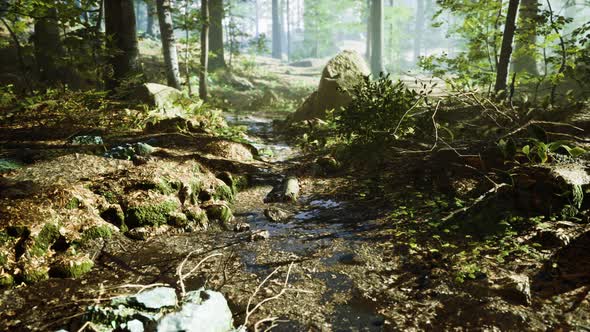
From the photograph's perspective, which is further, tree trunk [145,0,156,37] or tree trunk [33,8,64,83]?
tree trunk [145,0,156,37]

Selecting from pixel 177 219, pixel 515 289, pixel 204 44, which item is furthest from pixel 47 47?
pixel 515 289

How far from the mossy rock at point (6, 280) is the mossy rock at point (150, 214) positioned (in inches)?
46.0

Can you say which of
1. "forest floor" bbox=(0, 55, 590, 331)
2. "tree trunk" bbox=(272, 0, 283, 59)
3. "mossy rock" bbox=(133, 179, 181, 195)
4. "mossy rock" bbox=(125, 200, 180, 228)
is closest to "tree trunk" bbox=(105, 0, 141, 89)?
"forest floor" bbox=(0, 55, 590, 331)

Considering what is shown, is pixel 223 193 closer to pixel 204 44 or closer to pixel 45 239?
pixel 45 239

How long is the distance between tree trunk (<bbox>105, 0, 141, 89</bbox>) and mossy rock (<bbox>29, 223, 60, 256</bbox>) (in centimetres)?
529

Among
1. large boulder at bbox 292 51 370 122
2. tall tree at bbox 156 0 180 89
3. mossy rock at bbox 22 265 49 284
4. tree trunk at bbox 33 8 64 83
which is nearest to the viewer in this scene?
mossy rock at bbox 22 265 49 284

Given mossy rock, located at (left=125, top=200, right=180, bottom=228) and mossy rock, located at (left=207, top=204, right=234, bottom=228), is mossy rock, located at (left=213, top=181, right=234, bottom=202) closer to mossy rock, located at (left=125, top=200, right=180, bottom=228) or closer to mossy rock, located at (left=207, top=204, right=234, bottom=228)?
mossy rock, located at (left=207, top=204, right=234, bottom=228)

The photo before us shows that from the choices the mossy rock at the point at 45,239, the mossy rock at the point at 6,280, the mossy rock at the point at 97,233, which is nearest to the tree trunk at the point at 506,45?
the mossy rock at the point at 97,233

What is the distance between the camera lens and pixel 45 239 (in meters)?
3.20

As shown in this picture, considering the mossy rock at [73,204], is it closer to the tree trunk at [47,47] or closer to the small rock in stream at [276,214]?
the small rock in stream at [276,214]

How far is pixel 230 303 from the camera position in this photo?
2799mm

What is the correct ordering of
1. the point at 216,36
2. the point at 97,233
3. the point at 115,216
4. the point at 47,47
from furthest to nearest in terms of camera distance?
1. the point at 216,36
2. the point at 47,47
3. the point at 115,216
4. the point at 97,233

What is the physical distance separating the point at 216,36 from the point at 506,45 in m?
16.4

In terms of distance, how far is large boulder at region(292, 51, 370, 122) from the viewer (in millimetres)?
10445
